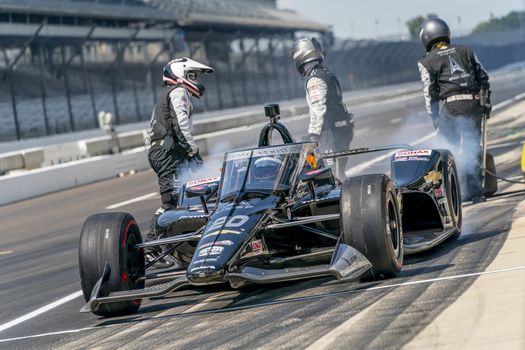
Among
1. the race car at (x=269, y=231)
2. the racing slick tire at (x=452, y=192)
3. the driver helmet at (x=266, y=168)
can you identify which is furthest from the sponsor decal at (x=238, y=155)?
the racing slick tire at (x=452, y=192)

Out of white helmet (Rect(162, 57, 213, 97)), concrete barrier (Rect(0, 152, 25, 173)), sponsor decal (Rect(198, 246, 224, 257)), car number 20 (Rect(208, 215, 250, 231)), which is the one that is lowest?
sponsor decal (Rect(198, 246, 224, 257))

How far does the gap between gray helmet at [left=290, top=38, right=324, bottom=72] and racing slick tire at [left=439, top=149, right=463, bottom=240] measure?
2.47 m

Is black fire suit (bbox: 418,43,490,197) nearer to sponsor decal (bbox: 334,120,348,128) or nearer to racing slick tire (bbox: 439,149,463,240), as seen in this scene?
sponsor decal (bbox: 334,120,348,128)

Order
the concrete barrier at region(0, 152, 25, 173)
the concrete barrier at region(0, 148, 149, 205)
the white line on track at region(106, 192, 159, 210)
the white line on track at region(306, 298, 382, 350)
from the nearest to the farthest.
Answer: the white line on track at region(306, 298, 382, 350) < the white line on track at region(106, 192, 159, 210) < the concrete barrier at region(0, 148, 149, 205) < the concrete barrier at region(0, 152, 25, 173)

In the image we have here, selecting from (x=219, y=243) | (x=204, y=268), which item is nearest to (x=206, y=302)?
(x=219, y=243)

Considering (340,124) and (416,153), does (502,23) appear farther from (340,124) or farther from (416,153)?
(416,153)

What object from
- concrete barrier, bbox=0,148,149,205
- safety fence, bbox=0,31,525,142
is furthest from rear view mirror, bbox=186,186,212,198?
concrete barrier, bbox=0,148,149,205

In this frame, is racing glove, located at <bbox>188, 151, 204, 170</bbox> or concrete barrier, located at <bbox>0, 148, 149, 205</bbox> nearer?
racing glove, located at <bbox>188, 151, 204, 170</bbox>

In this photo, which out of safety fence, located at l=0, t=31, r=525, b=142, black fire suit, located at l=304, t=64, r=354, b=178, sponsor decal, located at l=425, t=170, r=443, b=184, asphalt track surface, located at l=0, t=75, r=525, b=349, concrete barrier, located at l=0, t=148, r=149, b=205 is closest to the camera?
asphalt track surface, located at l=0, t=75, r=525, b=349

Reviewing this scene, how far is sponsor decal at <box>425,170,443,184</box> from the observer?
9.07m

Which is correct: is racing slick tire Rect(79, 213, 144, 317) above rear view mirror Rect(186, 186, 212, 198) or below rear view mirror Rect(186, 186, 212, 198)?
below

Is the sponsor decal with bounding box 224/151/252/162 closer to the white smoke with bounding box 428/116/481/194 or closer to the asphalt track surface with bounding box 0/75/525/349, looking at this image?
the asphalt track surface with bounding box 0/75/525/349

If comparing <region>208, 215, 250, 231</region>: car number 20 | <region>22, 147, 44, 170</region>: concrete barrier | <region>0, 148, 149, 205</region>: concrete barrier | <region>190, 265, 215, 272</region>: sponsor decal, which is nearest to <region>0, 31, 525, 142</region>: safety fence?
<region>0, 148, 149, 205</region>: concrete barrier

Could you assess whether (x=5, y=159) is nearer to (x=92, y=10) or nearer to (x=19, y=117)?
(x=19, y=117)
